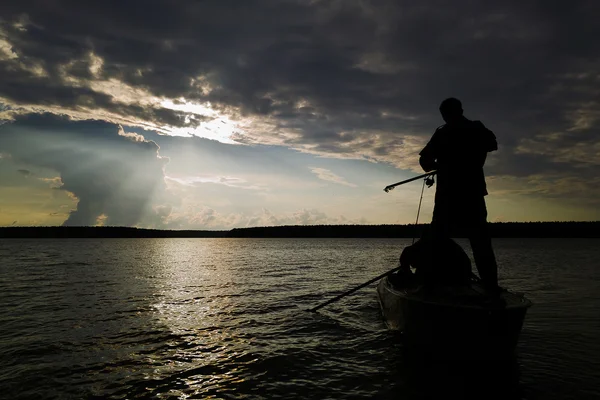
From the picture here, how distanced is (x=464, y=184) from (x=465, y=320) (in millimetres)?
2590

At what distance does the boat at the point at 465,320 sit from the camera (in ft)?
19.9

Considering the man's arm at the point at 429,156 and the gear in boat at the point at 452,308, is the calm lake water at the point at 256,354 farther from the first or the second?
the man's arm at the point at 429,156

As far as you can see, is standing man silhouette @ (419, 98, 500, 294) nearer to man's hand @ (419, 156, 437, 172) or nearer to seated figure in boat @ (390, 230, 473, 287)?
man's hand @ (419, 156, 437, 172)

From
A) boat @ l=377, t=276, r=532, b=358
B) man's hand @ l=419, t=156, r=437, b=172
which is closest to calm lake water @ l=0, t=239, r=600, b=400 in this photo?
boat @ l=377, t=276, r=532, b=358

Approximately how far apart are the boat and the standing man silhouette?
0.53 metres

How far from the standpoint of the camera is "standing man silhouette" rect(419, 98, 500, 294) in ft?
22.0

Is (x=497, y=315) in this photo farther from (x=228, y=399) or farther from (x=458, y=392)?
(x=228, y=399)

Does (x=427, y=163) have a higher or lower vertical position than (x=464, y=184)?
higher

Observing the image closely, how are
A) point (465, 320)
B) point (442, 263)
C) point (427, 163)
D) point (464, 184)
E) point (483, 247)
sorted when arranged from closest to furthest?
point (465, 320) < point (483, 247) < point (464, 184) < point (442, 263) < point (427, 163)

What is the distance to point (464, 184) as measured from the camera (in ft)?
22.7

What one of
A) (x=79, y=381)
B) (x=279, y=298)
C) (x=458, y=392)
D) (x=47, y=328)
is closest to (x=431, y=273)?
(x=458, y=392)

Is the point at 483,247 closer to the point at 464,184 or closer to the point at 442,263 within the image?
the point at 442,263

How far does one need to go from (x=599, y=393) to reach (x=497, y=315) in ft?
6.53

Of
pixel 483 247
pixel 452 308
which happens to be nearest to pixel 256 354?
pixel 452 308
